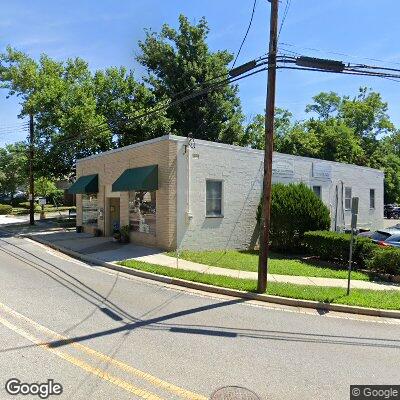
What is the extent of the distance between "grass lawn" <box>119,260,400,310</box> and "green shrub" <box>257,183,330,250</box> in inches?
251

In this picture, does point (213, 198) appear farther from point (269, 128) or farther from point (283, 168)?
point (269, 128)

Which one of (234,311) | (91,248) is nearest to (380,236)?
(234,311)

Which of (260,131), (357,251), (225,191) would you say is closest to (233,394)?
(357,251)

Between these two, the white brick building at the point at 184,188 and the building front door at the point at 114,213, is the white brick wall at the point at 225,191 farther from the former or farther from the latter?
the building front door at the point at 114,213

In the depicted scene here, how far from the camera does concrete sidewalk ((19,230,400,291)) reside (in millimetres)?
11836

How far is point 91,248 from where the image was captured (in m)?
17.7

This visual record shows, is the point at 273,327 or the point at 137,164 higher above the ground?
the point at 137,164

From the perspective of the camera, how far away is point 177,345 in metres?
6.47

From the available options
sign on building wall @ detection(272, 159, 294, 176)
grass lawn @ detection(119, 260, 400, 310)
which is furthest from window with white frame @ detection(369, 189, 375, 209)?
grass lawn @ detection(119, 260, 400, 310)

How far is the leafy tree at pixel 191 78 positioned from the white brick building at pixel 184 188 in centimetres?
1325

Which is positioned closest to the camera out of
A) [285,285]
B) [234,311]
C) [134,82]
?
[234,311]

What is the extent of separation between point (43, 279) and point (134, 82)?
24.4 meters

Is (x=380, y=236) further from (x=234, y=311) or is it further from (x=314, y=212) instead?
(x=234, y=311)

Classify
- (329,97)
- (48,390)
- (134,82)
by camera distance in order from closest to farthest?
(48,390), (134,82), (329,97)
